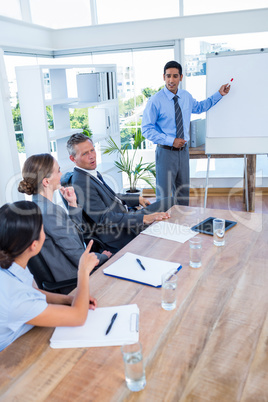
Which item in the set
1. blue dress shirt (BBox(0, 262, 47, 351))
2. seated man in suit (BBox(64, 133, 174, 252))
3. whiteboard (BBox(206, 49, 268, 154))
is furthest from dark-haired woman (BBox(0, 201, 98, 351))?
whiteboard (BBox(206, 49, 268, 154))

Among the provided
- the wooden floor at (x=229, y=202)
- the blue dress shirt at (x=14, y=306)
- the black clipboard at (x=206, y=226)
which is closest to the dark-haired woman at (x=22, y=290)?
the blue dress shirt at (x=14, y=306)

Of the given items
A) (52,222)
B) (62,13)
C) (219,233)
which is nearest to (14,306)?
(52,222)

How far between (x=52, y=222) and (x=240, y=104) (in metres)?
2.40

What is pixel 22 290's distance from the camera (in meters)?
1.17

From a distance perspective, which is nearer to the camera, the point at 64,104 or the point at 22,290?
the point at 22,290

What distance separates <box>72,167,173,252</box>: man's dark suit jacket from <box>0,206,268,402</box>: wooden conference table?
81 cm

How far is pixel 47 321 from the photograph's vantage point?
117 cm

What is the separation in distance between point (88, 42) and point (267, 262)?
406cm

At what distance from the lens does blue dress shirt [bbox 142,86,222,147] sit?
3.51 meters

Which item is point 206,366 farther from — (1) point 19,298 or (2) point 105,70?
(2) point 105,70

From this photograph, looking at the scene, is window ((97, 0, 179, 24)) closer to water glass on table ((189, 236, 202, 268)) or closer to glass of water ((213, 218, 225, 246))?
glass of water ((213, 218, 225, 246))

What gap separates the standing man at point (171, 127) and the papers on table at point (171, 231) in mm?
1488

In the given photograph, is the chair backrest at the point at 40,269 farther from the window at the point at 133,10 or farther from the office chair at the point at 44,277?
the window at the point at 133,10

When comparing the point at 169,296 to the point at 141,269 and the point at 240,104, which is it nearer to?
the point at 141,269
